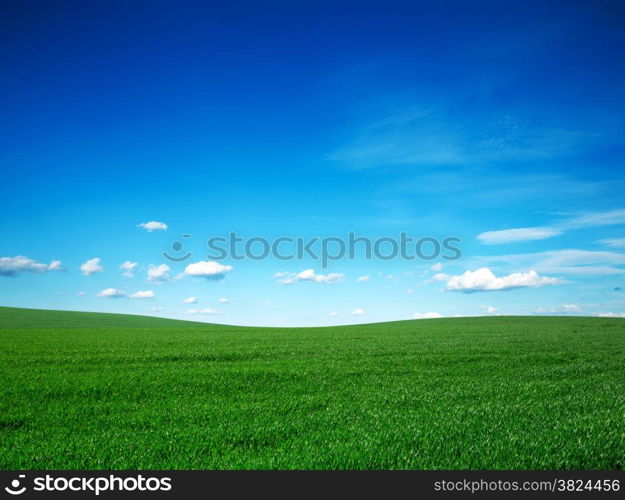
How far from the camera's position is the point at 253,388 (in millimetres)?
15594

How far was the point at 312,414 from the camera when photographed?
37.6 ft

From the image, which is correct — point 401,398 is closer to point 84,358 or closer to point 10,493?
A: point 10,493

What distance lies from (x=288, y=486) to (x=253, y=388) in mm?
9114

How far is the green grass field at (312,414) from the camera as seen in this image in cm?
815

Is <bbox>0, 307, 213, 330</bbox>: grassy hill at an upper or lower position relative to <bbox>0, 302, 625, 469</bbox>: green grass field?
lower

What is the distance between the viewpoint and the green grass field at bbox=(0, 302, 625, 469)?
26.7 ft

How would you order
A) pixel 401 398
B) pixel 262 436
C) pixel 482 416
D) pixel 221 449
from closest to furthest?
pixel 221 449, pixel 262 436, pixel 482 416, pixel 401 398

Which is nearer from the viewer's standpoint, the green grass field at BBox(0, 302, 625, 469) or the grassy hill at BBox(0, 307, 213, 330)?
the green grass field at BBox(0, 302, 625, 469)

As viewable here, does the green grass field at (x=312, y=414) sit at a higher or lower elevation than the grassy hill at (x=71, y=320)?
higher

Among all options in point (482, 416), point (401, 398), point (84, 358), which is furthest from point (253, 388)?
point (84, 358)

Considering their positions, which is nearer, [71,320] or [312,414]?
[312,414]

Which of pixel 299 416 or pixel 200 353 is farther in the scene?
pixel 200 353

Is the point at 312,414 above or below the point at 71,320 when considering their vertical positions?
above

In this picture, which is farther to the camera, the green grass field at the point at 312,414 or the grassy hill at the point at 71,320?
the grassy hill at the point at 71,320
